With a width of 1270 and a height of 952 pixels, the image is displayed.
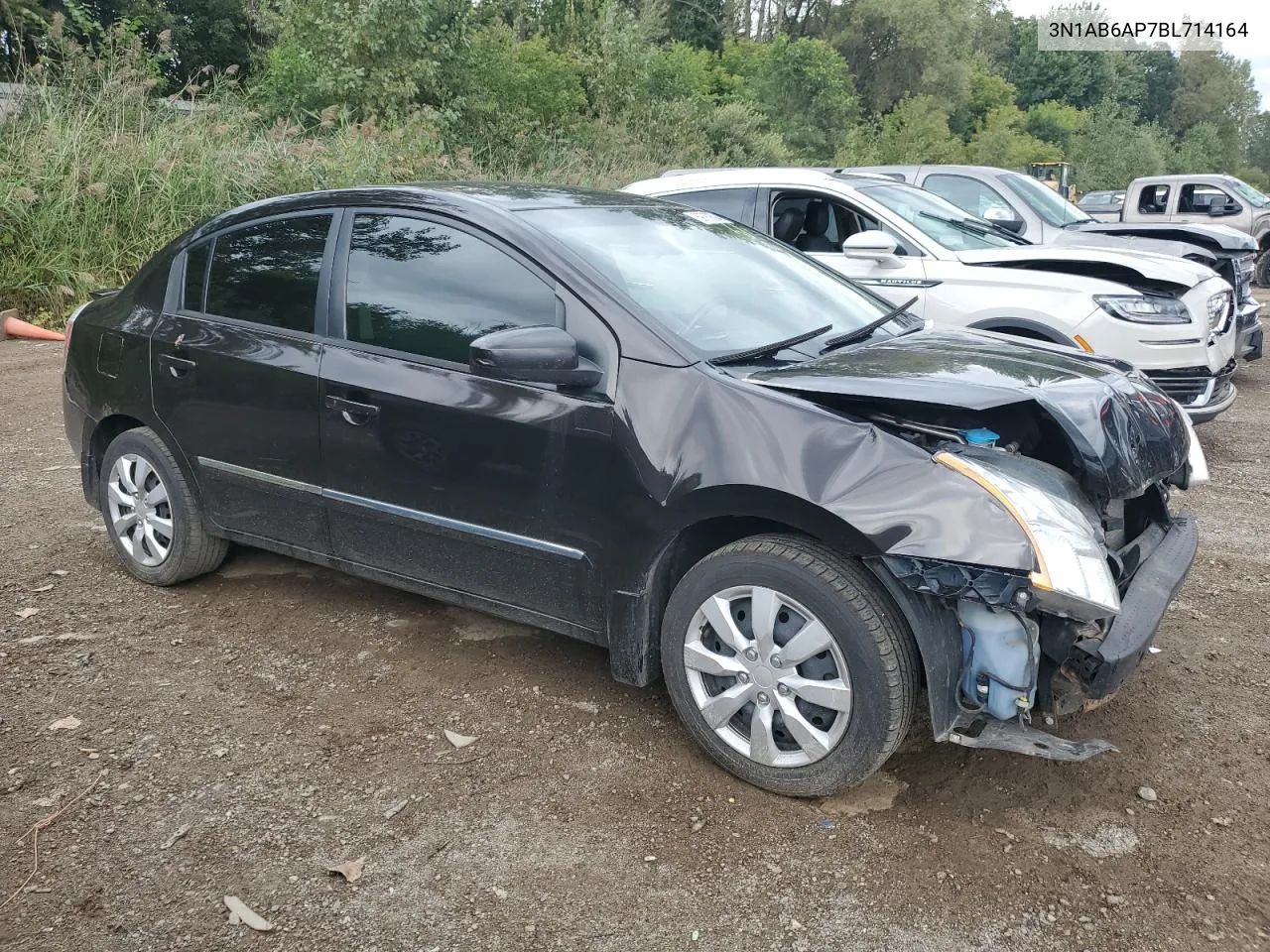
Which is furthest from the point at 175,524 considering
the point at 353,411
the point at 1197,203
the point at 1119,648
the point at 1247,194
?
the point at 1247,194

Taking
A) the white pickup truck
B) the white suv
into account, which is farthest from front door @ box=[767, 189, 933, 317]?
the white pickup truck

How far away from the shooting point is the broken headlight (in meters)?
2.61

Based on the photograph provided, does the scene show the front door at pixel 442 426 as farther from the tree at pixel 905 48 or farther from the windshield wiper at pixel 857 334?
the tree at pixel 905 48

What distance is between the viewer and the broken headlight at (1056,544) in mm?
2611

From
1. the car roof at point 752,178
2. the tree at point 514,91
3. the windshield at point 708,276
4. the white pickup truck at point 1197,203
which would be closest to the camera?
the windshield at point 708,276

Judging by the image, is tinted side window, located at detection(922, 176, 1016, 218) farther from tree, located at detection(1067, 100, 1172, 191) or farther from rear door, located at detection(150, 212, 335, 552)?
tree, located at detection(1067, 100, 1172, 191)

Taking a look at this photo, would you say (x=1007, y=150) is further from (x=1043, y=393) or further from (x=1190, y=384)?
(x=1043, y=393)

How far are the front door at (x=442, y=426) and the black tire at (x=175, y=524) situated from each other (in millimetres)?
870

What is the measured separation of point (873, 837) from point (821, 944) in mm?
468

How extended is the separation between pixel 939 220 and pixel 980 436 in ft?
16.3

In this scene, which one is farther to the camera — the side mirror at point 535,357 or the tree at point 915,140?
the tree at point 915,140

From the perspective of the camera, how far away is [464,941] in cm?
253

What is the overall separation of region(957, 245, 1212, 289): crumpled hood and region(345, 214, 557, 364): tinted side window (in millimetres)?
4288

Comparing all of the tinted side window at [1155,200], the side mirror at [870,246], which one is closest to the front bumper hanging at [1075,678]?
the side mirror at [870,246]
